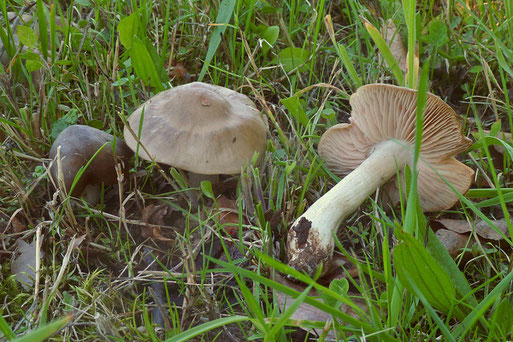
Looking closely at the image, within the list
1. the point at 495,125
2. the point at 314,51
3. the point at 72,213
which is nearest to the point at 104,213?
the point at 72,213

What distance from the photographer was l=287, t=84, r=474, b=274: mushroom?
2.06 metres

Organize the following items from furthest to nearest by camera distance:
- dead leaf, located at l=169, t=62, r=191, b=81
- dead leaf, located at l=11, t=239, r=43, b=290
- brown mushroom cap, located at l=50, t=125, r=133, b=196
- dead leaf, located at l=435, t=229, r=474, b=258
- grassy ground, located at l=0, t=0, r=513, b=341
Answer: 1. dead leaf, located at l=169, t=62, r=191, b=81
2. brown mushroom cap, located at l=50, t=125, r=133, b=196
3. dead leaf, located at l=435, t=229, r=474, b=258
4. dead leaf, located at l=11, t=239, r=43, b=290
5. grassy ground, located at l=0, t=0, r=513, b=341

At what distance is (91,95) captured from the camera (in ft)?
8.68

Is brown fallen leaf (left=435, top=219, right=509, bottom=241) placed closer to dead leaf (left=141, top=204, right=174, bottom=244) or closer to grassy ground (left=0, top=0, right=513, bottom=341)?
grassy ground (left=0, top=0, right=513, bottom=341)

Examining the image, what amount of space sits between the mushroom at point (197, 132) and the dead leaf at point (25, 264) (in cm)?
57

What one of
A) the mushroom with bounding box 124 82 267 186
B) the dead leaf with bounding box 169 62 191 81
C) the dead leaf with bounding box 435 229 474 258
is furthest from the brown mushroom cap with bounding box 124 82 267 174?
the dead leaf with bounding box 435 229 474 258

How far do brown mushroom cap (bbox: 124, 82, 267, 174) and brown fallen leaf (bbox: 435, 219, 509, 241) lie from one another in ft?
2.75

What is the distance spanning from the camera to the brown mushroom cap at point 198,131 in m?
2.20

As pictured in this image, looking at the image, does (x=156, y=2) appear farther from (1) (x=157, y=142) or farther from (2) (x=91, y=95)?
(1) (x=157, y=142)

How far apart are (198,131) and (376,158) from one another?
0.79m

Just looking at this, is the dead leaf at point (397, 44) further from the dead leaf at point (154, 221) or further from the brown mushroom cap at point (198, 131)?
the dead leaf at point (154, 221)

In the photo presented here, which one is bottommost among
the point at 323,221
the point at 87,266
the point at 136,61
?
the point at 87,266

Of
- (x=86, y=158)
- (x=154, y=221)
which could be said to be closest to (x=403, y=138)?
(x=154, y=221)

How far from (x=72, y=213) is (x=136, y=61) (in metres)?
0.82
